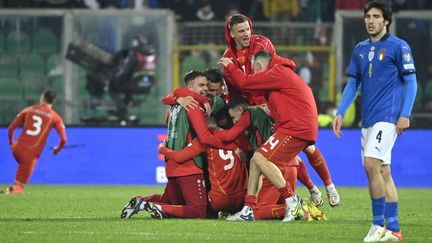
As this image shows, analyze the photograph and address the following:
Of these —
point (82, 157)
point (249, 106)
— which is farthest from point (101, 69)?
point (249, 106)

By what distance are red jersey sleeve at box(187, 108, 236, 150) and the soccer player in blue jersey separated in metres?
2.18

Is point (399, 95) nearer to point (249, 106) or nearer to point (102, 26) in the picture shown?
point (249, 106)

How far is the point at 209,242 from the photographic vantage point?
9.89 m

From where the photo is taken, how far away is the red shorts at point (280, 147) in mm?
12055

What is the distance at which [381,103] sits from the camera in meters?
10.3

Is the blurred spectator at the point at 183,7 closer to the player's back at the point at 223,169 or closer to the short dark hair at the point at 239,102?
the short dark hair at the point at 239,102

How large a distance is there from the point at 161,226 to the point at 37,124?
8.85 metres

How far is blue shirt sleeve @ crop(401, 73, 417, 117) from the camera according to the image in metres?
10.1

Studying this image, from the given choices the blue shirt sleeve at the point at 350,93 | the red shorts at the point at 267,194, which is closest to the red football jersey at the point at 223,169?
the red shorts at the point at 267,194

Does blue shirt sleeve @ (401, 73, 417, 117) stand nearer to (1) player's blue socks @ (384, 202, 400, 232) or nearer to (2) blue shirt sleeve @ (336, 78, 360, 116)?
(2) blue shirt sleeve @ (336, 78, 360, 116)

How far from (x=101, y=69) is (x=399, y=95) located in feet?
47.2

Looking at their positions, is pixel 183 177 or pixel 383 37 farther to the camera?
pixel 183 177

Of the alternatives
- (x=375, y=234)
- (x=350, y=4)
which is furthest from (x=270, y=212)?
(x=350, y=4)

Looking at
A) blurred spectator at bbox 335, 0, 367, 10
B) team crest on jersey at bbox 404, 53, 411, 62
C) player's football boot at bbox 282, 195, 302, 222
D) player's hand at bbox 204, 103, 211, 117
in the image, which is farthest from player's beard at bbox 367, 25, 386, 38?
blurred spectator at bbox 335, 0, 367, 10
